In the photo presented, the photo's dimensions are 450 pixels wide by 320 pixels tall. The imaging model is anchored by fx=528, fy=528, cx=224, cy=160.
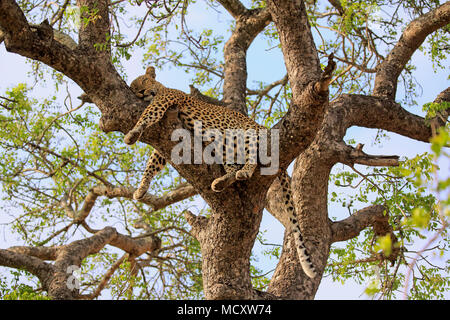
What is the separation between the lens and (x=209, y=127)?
495 centimetres

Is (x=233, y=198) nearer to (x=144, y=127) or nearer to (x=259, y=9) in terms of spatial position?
(x=144, y=127)

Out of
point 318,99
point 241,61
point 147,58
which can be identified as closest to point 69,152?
point 147,58

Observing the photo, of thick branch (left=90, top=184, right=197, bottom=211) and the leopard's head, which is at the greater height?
the leopard's head

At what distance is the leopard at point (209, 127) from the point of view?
175 inches

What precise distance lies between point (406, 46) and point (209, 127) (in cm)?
350

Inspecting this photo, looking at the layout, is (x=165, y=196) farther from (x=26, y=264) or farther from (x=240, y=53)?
(x=240, y=53)

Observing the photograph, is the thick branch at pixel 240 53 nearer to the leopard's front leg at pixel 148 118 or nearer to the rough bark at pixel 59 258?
the leopard's front leg at pixel 148 118

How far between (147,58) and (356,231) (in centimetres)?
437

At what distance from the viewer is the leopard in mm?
4441

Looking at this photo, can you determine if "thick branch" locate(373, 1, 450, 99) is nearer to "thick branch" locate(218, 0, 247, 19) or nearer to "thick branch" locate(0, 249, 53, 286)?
"thick branch" locate(218, 0, 247, 19)

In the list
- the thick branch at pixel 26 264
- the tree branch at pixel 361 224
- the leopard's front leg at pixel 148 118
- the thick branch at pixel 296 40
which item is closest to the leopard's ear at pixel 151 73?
the leopard's front leg at pixel 148 118

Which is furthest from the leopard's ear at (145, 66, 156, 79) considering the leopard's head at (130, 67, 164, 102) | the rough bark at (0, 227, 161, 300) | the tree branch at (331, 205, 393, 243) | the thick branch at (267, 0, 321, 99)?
the tree branch at (331, 205, 393, 243)

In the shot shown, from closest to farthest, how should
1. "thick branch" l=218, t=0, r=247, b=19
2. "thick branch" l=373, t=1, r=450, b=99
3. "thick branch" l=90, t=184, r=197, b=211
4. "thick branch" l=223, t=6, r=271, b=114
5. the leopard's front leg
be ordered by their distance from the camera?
1. the leopard's front leg
2. "thick branch" l=373, t=1, r=450, b=99
3. "thick branch" l=223, t=6, r=271, b=114
4. "thick branch" l=90, t=184, r=197, b=211
5. "thick branch" l=218, t=0, r=247, b=19

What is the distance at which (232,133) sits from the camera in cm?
500
